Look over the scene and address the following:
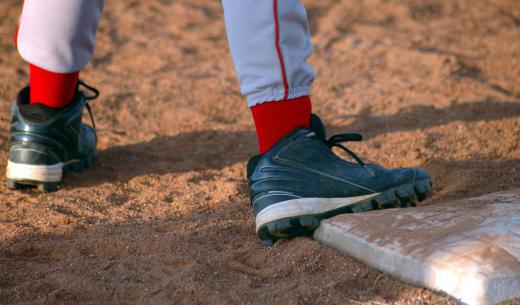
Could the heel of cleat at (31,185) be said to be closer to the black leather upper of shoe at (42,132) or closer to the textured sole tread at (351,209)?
the black leather upper of shoe at (42,132)

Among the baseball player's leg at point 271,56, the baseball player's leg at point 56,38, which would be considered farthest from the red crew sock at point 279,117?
the baseball player's leg at point 56,38

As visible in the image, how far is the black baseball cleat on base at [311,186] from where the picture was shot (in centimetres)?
194

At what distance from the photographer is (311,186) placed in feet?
6.53

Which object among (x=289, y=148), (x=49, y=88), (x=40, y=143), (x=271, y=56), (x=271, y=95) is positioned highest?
(x=271, y=56)

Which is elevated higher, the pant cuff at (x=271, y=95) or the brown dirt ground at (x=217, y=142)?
the pant cuff at (x=271, y=95)

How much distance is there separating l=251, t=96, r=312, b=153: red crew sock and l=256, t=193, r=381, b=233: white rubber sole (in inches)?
8.2

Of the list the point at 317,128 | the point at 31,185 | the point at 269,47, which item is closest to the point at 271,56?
the point at 269,47

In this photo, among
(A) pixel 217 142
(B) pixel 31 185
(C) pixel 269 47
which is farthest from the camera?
(A) pixel 217 142

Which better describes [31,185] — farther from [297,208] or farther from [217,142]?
[297,208]

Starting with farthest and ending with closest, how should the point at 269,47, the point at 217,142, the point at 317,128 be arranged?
the point at 217,142
the point at 317,128
the point at 269,47

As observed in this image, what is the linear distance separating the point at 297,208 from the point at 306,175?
112 millimetres

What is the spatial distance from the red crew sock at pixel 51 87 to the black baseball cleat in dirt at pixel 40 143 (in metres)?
0.03

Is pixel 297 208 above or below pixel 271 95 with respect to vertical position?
below

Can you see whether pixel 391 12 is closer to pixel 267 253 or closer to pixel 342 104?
pixel 342 104
